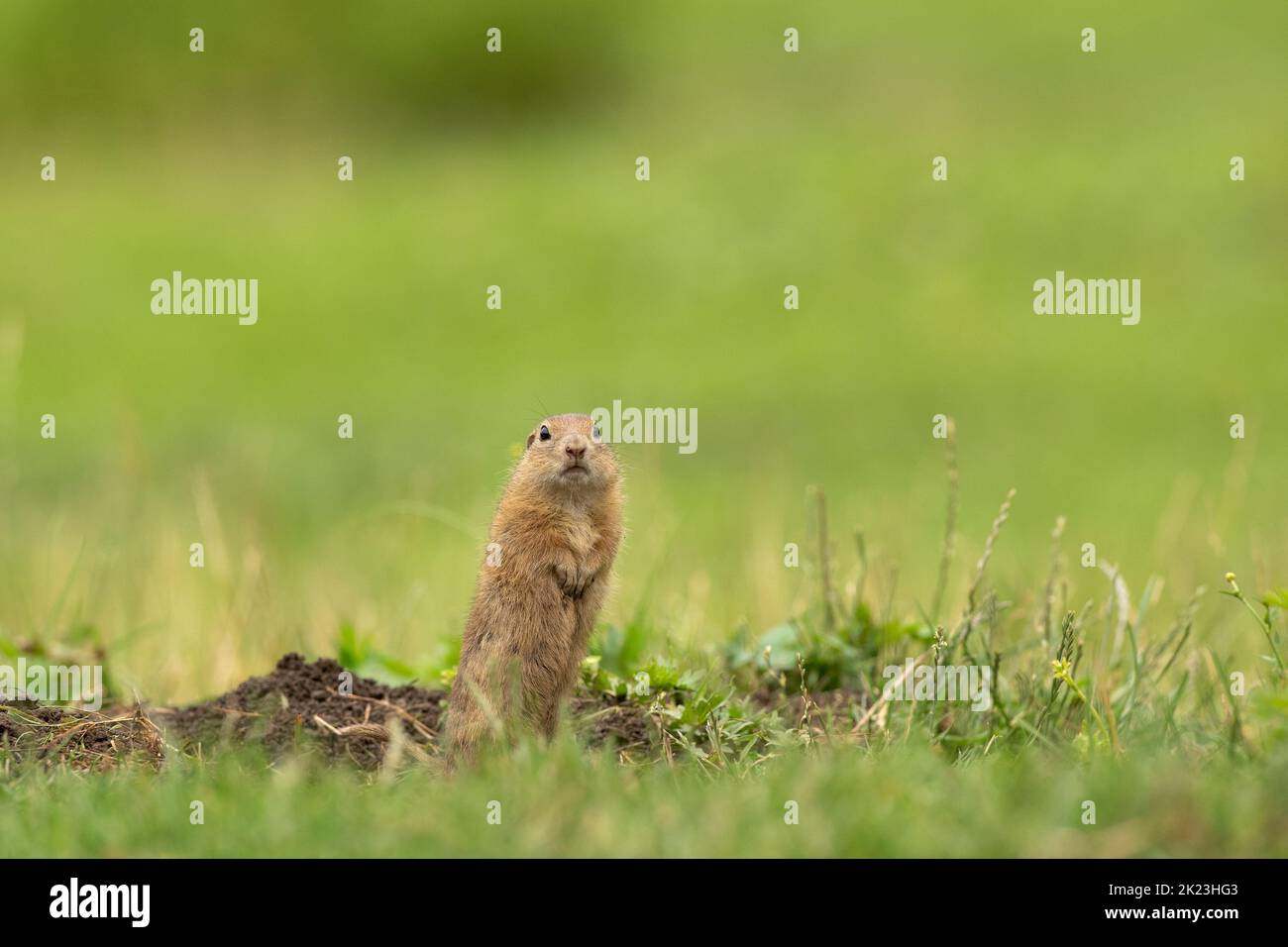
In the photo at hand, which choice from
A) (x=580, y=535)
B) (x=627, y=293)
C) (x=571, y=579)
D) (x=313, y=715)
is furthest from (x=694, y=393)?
(x=571, y=579)

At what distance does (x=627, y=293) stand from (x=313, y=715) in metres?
20.9

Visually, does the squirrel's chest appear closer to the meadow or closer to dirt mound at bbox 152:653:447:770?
the meadow

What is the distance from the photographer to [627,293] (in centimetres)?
2728

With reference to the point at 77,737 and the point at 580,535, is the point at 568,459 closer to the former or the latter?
the point at 580,535

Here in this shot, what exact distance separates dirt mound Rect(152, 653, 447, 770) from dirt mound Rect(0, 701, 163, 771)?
14 cm

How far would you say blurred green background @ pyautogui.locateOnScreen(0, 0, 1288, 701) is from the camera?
12.4 meters

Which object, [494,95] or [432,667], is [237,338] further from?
[432,667]

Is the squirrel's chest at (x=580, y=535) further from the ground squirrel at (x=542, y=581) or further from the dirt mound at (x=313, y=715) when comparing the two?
the dirt mound at (x=313, y=715)

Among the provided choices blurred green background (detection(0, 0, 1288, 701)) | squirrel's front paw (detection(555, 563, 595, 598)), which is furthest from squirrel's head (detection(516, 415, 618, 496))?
blurred green background (detection(0, 0, 1288, 701))

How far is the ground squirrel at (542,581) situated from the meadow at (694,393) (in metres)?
0.46

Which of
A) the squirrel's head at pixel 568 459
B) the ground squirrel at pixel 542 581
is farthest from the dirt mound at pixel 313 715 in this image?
the squirrel's head at pixel 568 459

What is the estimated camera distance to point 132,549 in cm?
1246

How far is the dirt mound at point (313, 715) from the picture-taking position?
21.3 ft

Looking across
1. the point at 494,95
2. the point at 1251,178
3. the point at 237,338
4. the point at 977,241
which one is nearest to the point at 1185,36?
the point at 1251,178
